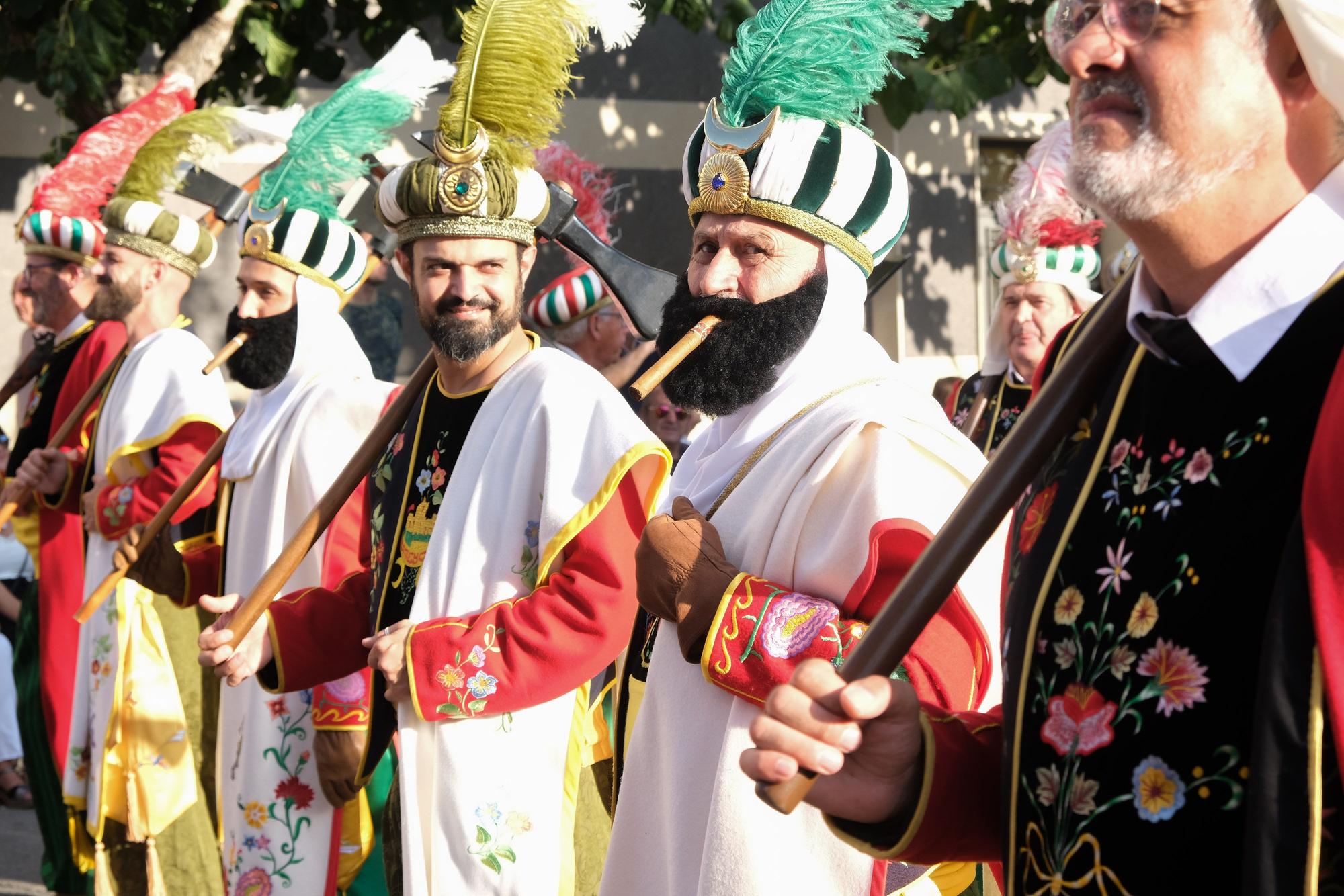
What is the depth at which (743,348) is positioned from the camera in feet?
9.35

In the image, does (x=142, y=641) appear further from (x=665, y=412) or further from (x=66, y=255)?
(x=66, y=255)

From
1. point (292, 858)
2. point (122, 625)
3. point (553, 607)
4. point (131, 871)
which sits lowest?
point (131, 871)

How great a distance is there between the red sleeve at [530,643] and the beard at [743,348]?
1.69 feet

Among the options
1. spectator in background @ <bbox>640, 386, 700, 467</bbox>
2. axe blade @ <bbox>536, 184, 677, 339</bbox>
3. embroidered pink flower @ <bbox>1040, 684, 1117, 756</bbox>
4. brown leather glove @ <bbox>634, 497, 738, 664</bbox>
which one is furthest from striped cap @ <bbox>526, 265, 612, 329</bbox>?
embroidered pink flower @ <bbox>1040, 684, 1117, 756</bbox>

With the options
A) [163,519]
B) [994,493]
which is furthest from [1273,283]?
[163,519]

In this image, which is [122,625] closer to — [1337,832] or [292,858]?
[292,858]

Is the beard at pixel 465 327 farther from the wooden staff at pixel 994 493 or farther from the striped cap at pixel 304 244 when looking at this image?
the wooden staff at pixel 994 493

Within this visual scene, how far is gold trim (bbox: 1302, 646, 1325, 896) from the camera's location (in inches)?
50.7

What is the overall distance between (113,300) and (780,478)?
4.41m

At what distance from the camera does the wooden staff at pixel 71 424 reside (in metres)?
6.08

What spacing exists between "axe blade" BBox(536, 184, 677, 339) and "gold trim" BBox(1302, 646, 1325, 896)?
112 inches

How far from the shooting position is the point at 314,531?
3.48 meters

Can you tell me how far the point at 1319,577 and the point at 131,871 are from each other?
191 inches

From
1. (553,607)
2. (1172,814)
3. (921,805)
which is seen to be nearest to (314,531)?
(553,607)
